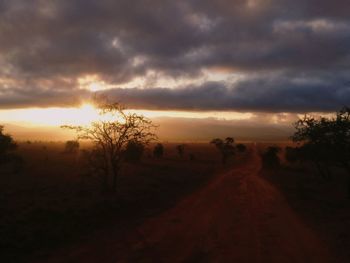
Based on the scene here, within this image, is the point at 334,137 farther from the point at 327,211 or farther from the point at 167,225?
the point at 167,225

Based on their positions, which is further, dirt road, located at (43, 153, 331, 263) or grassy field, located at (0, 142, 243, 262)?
grassy field, located at (0, 142, 243, 262)

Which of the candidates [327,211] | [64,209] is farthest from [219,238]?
[327,211]

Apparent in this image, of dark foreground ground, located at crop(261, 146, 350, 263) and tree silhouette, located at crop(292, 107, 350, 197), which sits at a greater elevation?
tree silhouette, located at crop(292, 107, 350, 197)

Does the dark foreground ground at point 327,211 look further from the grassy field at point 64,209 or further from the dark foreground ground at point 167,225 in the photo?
the grassy field at point 64,209

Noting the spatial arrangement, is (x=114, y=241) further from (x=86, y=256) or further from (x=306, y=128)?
(x=306, y=128)

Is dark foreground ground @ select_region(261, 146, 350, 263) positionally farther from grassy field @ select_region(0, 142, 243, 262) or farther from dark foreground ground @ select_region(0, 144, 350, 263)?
grassy field @ select_region(0, 142, 243, 262)

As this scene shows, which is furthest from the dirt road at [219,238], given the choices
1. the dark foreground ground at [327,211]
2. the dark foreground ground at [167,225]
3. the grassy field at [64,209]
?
the grassy field at [64,209]

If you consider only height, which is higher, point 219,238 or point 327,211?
point 327,211

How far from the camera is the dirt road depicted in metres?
14.2

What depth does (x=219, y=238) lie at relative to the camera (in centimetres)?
1689

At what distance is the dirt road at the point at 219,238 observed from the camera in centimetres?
1417

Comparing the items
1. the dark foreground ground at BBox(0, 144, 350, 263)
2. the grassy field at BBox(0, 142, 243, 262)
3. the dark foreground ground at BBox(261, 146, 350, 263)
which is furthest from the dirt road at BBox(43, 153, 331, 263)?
the grassy field at BBox(0, 142, 243, 262)

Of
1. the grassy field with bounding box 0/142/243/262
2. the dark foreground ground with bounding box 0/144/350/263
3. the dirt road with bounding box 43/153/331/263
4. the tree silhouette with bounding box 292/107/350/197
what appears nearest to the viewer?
the dirt road with bounding box 43/153/331/263

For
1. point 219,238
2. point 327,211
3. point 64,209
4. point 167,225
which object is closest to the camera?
point 219,238
